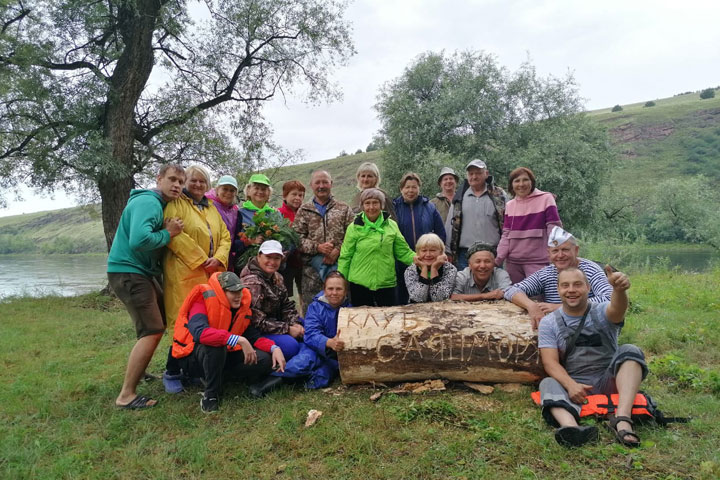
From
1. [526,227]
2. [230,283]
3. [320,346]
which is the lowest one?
[320,346]

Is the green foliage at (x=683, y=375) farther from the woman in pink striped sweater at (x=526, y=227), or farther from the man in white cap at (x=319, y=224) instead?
the man in white cap at (x=319, y=224)

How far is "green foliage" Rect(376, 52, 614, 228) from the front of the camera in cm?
1861

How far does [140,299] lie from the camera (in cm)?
414

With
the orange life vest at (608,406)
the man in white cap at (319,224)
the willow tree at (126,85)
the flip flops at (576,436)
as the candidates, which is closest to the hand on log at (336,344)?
the man in white cap at (319,224)

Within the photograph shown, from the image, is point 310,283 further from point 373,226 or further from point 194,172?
point 194,172

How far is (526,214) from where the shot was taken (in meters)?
5.04

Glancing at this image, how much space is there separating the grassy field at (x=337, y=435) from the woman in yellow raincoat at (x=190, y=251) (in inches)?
35.3

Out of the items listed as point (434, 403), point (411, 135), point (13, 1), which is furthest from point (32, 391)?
point (411, 135)

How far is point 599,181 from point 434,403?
19.1m

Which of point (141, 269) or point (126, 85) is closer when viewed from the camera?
point (141, 269)

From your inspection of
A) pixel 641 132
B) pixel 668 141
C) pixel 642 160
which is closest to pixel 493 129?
pixel 642 160

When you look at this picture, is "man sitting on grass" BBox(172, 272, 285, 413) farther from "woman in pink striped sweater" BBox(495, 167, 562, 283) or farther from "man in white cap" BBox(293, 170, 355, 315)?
"woman in pink striped sweater" BBox(495, 167, 562, 283)

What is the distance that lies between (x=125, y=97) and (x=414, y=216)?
9.58 meters

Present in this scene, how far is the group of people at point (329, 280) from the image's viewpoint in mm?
3654
